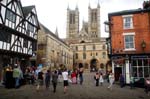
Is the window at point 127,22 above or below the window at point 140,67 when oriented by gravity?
above

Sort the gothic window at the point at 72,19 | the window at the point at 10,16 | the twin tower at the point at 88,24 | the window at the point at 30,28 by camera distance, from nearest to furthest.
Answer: the window at the point at 10,16 → the window at the point at 30,28 → the twin tower at the point at 88,24 → the gothic window at the point at 72,19

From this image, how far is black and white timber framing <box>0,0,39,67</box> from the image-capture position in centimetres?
2303

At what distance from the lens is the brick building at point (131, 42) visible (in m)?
23.8

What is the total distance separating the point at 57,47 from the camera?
2071 inches

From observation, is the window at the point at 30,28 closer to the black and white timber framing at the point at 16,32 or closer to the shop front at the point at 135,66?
the black and white timber framing at the point at 16,32

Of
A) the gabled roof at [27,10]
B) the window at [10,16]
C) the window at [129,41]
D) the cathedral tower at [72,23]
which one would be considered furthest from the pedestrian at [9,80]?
the cathedral tower at [72,23]

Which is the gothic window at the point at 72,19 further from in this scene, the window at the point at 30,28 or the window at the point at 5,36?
the window at the point at 5,36

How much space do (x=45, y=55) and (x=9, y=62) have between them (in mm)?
17862

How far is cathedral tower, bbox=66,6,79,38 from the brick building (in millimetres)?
74849

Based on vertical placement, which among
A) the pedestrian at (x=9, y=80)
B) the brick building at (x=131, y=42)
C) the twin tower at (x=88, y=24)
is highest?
the twin tower at (x=88, y=24)

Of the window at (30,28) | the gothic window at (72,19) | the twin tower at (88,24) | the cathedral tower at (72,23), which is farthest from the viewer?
the gothic window at (72,19)

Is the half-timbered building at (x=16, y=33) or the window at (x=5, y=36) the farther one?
the half-timbered building at (x=16, y=33)

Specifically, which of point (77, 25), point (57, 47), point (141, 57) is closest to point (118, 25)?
point (141, 57)

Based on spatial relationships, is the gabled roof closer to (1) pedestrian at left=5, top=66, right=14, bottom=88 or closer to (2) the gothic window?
(1) pedestrian at left=5, top=66, right=14, bottom=88
